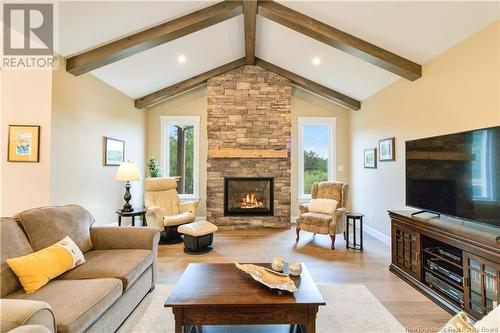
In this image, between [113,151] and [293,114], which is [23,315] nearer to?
[113,151]

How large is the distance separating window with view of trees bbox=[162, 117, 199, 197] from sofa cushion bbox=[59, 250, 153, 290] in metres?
3.58

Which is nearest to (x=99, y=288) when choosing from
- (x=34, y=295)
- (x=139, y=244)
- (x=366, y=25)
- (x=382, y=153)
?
(x=34, y=295)

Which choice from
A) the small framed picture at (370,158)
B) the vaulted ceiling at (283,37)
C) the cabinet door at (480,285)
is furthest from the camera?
the small framed picture at (370,158)

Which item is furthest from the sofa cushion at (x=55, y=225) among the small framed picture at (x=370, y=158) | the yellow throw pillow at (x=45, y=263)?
the small framed picture at (x=370, y=158)

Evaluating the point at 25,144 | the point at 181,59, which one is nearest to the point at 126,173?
the point at 25,144

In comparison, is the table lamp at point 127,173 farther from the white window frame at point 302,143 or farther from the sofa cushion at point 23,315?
the white window frame at point 302,143

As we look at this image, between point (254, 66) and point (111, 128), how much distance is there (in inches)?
128

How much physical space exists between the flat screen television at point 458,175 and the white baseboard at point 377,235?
4.75 feet

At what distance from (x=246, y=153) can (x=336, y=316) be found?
12.2 ft

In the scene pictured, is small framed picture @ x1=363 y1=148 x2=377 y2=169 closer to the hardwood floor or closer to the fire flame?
the hardwood floor

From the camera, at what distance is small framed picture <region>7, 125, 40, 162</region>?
314cm

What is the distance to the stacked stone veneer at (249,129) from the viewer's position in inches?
218

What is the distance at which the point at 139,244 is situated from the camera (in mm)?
2598

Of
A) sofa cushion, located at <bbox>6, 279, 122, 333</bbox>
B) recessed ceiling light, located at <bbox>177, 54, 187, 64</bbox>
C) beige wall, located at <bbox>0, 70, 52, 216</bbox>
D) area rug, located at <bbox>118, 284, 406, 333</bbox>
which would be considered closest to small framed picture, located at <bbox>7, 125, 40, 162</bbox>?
beige wall, located at <bbox>0, 70, 52, 216</bbox>
